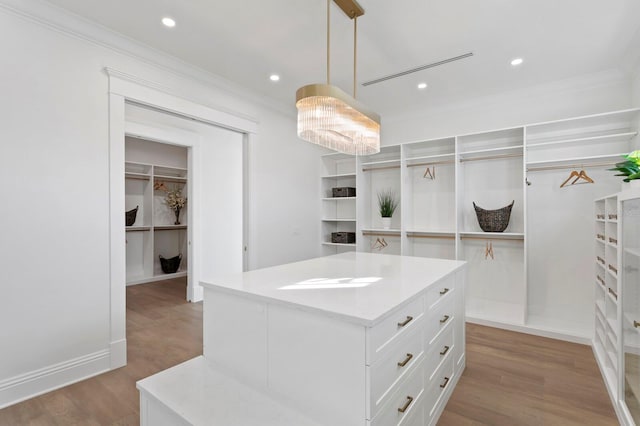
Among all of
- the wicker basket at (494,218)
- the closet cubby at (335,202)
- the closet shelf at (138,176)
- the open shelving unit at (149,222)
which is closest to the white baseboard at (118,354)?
the closet cubby at (335,202)

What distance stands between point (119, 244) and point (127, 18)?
1778 millimetres

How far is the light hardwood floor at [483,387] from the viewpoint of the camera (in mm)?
2004

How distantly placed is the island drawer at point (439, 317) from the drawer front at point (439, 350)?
0.04 m

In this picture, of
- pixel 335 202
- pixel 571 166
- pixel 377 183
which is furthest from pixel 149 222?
pixel 571 166

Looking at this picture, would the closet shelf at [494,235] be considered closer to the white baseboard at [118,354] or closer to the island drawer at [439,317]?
the island drawer at [439,317]

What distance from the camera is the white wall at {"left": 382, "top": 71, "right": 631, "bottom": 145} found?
3.27 metres

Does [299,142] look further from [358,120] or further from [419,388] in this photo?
[419,388]

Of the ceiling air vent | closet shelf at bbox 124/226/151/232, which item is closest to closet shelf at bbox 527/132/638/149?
the ceiling air vent

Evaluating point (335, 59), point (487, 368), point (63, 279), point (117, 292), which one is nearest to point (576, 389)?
point (487, 368)

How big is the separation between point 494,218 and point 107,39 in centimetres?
417

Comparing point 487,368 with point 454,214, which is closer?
point 487,368

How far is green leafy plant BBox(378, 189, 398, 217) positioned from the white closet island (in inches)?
94.2

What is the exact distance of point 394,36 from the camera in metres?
2.60

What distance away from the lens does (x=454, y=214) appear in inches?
163
